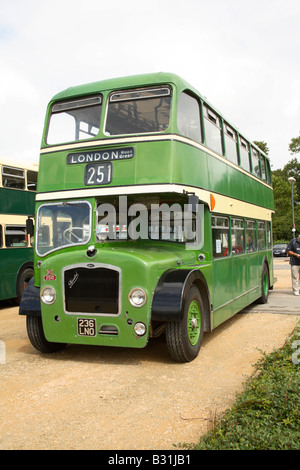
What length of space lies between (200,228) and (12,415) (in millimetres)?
4042

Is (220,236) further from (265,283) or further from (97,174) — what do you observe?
(265,283)

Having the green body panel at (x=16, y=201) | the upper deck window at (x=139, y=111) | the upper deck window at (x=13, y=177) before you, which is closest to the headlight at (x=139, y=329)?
the upper deck window at (x=139, y=111)

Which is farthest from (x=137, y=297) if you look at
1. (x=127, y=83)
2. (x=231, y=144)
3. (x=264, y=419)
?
(x=231, y=144)

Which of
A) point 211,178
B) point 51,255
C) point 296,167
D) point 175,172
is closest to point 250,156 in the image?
point 211,178

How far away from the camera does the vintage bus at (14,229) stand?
40.9ft

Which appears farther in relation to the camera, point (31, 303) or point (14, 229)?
point (14, 229)

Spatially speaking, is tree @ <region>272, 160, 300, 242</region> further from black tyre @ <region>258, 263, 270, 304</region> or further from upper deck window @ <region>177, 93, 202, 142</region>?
upper deck window @ <region>177, 93, 202, 142</region>

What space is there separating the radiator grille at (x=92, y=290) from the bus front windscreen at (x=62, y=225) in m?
0.59

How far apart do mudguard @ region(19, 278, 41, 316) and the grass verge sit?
10.4 feet

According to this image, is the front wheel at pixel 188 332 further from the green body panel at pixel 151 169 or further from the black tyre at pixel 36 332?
the black tyre at pixel 36 332

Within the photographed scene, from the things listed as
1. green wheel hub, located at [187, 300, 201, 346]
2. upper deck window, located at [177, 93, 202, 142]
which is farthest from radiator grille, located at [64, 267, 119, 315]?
upper deck window, located at [177, 93, 202, 142]

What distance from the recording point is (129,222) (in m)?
7.30

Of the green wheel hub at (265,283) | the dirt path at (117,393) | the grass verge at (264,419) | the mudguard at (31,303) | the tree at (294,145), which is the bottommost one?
the dirt path at (117,393)

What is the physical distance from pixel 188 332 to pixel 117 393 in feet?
5.18
